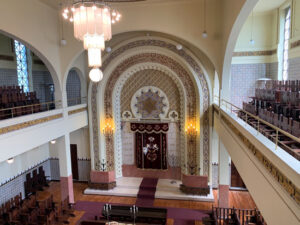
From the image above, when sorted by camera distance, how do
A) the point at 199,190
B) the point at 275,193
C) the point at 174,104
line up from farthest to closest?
the point at 174,104, the point at 199,190, the point at 275,193

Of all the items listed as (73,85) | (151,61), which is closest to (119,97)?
(151,61)

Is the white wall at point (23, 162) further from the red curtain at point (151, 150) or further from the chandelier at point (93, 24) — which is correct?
the chandelier at point (93, 24)

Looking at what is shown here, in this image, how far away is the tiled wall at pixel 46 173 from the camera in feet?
33.6

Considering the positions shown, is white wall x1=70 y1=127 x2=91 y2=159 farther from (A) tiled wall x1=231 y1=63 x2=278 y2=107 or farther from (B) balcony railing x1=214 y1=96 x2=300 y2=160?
(A) tiled wall x1=231 y1=63 x2=278 y2=107

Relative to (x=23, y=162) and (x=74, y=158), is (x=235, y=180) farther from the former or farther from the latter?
(x=23, y=162)

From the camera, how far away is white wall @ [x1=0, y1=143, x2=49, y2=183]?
33.7 ft

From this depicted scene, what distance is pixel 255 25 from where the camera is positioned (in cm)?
1162

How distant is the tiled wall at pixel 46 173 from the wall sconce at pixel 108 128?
6.22 ft

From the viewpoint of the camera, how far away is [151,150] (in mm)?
12367

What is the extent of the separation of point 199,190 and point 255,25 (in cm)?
806

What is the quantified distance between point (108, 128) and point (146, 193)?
352 centimetres

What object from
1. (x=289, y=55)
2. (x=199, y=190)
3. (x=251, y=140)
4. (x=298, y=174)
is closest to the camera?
(x=298, y=174)

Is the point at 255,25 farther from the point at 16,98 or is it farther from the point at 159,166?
the point at 16,98

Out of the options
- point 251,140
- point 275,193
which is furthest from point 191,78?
point 275,193
